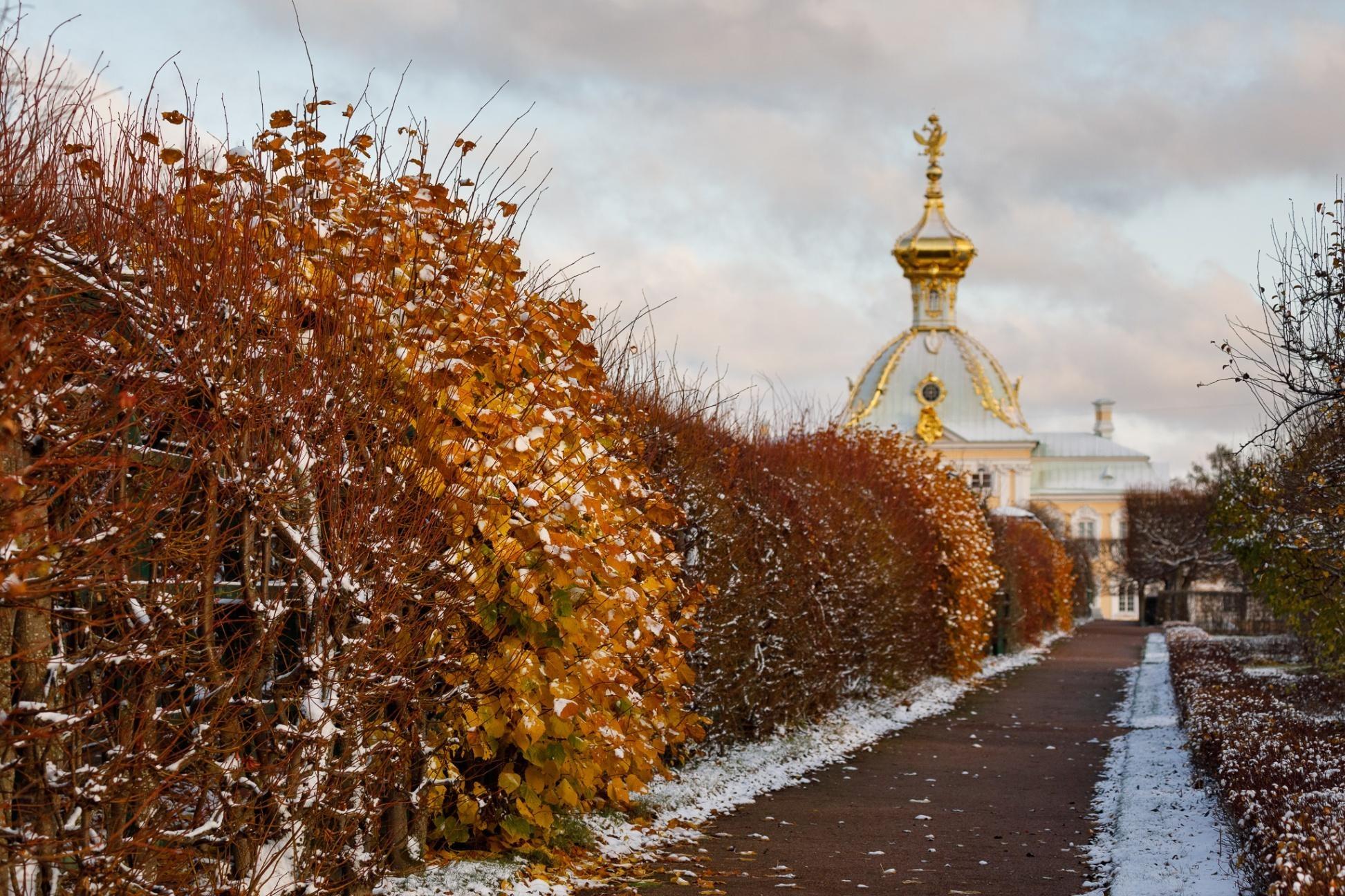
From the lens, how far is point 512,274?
6.75 metres

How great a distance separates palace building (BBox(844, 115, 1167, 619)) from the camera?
250ft

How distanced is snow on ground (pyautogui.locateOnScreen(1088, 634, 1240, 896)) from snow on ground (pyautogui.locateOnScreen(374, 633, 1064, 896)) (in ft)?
7.33

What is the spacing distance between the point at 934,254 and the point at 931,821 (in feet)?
250

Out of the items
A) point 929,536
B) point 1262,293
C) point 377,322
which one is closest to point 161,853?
point 377,322

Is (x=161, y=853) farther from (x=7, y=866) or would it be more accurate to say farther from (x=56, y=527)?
(x=56, y=527)

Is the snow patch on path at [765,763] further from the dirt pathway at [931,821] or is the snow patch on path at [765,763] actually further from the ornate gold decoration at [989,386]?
the ornate gold decoration at [989,386]

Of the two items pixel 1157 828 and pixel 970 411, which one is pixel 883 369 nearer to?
pixel 970 411

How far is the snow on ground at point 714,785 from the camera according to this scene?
6.38 metres

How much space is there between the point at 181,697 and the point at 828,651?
32.6ft

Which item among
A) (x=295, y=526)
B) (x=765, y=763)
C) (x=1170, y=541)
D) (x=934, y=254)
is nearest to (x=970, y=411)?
(x=934, y=254)

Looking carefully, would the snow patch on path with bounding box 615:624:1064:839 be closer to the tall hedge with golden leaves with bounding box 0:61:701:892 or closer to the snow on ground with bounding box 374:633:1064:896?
the snow on ground with bounding box 374:633:1064:896

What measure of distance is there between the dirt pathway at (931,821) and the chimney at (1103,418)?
78778 millimetres

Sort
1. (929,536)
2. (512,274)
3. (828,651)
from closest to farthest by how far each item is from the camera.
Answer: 1. (512,274)
2. (828,651)
3. (929,536)

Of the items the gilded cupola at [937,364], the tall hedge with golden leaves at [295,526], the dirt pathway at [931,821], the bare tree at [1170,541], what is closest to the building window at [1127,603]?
the gilded cupola at [937,364]
